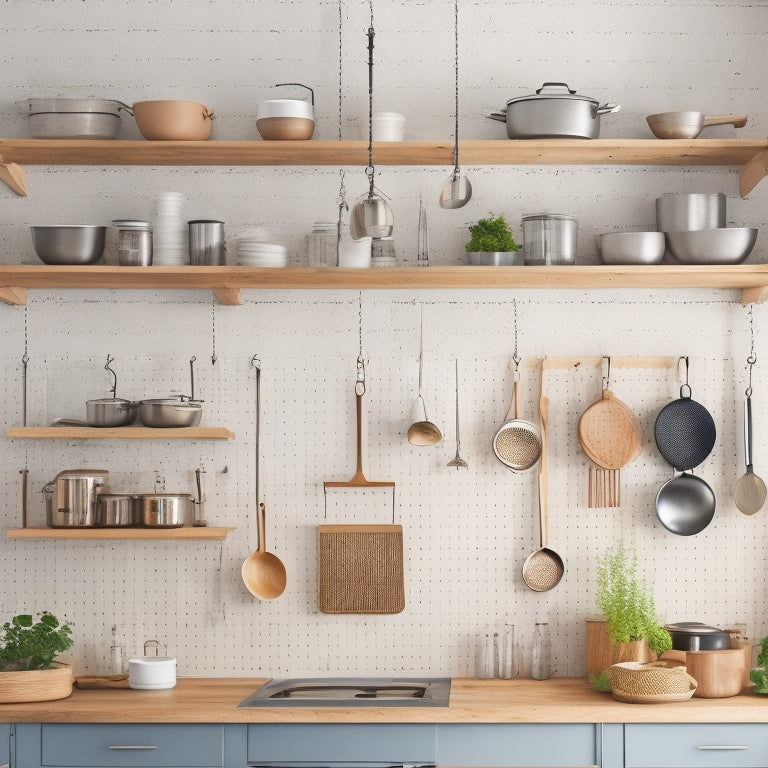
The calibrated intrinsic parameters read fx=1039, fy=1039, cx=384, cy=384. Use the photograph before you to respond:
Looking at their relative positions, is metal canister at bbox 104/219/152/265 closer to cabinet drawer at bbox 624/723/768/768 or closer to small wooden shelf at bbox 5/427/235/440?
small wooden shelf at bbox 5/427/235/440

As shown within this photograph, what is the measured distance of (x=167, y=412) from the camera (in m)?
3.31

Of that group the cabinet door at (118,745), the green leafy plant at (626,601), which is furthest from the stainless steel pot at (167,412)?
the green leafy plant at (626,601)

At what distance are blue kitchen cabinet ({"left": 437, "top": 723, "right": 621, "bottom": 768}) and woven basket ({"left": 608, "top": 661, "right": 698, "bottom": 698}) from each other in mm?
125

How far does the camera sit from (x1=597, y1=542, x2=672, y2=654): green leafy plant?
3180 millimetres

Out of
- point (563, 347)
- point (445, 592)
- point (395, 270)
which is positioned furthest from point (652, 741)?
point (395, 270)

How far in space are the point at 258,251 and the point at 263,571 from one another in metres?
1.06

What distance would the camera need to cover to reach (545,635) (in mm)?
3400

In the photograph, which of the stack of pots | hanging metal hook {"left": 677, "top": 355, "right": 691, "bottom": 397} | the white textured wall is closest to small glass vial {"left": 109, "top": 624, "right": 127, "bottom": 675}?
the white textured wall

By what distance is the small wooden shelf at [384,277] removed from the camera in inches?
126

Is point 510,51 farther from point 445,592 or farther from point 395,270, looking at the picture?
point 445,592

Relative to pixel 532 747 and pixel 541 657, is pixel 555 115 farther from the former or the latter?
pixel 532 747

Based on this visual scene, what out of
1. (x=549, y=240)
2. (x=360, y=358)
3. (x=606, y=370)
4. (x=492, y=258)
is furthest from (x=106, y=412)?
(x=606, y=370)

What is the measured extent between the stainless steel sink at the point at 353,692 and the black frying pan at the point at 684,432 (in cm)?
105

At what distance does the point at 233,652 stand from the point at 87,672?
0.49m
